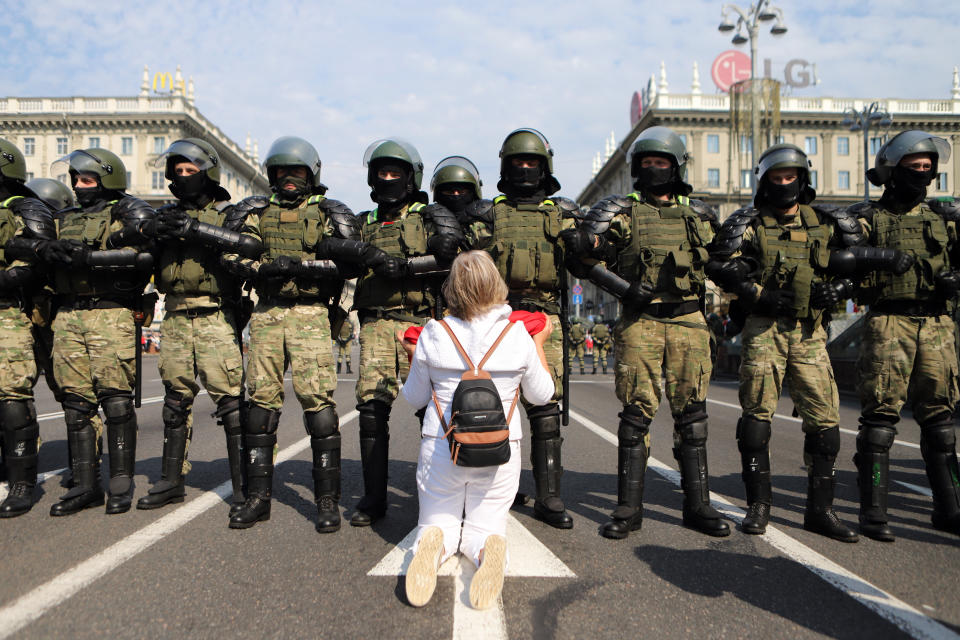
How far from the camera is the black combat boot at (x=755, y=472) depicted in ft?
13.1

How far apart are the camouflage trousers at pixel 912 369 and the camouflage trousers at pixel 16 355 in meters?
5.73

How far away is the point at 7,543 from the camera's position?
11.9 feet

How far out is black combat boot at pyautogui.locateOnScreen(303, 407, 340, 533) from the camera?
157 inches

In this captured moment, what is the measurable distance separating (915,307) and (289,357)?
4.16 metres

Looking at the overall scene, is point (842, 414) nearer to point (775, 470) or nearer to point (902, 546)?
point (775, 470)

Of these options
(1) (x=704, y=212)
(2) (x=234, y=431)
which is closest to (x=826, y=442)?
(1) (x=704, y=212)

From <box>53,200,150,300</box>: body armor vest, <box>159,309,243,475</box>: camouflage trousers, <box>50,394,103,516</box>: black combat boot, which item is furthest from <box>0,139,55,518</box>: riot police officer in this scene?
<box>159,309,243,475</box>: camouflage trousers

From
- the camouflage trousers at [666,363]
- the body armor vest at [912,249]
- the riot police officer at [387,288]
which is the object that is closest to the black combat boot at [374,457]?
the riot police officer at [387,288]

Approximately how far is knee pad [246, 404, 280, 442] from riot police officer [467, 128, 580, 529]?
167 cm

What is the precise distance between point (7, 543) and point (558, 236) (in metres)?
3.73

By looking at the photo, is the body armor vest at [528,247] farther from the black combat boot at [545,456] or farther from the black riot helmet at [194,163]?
the black riot helmet at [194,163]

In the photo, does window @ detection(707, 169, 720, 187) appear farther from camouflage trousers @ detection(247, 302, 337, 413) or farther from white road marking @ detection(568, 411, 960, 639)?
camouflage trousers @ detection(247, 302, 337, 413)

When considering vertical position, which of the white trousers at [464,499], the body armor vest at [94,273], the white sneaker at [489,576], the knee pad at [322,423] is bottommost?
the white sneaker at [489,576]

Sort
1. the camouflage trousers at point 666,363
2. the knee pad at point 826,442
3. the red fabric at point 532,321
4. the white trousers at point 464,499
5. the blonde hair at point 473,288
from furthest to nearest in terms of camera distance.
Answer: the camouflage trousers at point 666,363 → the knee pad at point 826,442 → the red fabric at point 532,321 → the blonde hair at point 473,288 → the white trousers at point 464,499
